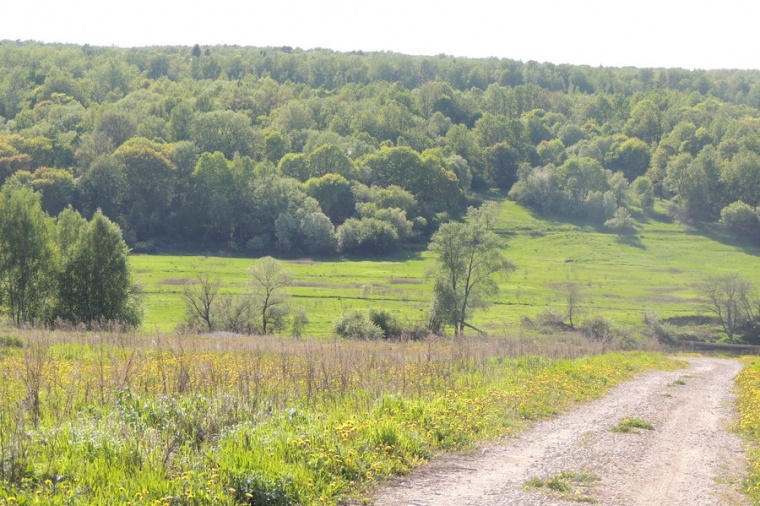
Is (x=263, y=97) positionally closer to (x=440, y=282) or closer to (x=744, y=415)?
(x=440, y=282)

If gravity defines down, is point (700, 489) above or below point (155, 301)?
above

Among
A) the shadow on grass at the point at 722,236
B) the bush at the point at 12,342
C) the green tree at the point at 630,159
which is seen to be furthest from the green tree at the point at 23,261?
the green tree at the point at 630,159

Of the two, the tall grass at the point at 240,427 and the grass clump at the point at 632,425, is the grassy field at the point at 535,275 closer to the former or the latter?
the tall grass at the point at 240,427

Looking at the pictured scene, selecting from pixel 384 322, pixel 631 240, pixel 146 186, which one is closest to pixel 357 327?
pixel 384 322

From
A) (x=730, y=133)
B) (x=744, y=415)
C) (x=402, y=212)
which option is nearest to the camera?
(x=744, y=415)

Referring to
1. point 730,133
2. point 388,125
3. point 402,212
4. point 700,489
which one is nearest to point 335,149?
point 402,212

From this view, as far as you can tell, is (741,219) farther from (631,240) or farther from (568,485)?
(568,485)

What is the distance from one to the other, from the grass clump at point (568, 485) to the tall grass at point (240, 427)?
2.00 meters

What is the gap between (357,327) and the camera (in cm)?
5391

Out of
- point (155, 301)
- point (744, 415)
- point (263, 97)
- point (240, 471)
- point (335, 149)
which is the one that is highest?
point (263, 97)

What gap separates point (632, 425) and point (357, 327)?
38.0 m

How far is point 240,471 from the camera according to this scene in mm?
9797

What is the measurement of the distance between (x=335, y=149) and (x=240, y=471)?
132691 millimetres

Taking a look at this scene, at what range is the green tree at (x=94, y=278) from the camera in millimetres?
49031
